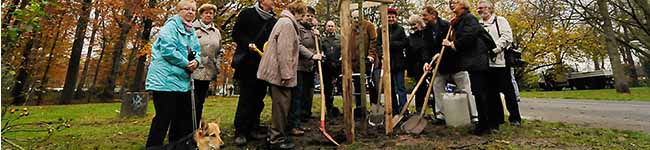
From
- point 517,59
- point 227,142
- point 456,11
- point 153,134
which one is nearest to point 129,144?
point 227,142

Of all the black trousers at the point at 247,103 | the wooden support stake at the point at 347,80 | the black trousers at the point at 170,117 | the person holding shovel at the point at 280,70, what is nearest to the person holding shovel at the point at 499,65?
the wooden support stake at the point at 347,80

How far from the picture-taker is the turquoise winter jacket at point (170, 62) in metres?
3.76

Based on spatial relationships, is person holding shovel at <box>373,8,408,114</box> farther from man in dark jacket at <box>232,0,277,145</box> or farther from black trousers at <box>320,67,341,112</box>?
man in dark jacket at <box>232,0,277,145</box>

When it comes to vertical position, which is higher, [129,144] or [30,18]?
[30,18]

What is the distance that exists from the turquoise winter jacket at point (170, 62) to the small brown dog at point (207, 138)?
1.18 ft

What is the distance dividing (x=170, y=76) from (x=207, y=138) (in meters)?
0.59

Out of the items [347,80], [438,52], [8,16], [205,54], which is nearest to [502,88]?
[438,52]

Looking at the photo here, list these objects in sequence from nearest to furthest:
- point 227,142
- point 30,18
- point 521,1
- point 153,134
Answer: point 30,18 → point 153,134 → point 227,142 → point 521,1

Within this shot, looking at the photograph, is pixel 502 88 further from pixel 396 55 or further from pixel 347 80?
pixel 347 80

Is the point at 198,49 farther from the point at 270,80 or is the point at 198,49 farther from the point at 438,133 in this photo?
the point at 438,133

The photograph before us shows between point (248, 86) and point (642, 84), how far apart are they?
3677 centimetres

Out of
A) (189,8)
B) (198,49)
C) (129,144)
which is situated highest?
(189,8)

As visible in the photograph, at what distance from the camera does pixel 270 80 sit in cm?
429

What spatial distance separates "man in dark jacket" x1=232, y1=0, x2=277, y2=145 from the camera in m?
4.82
